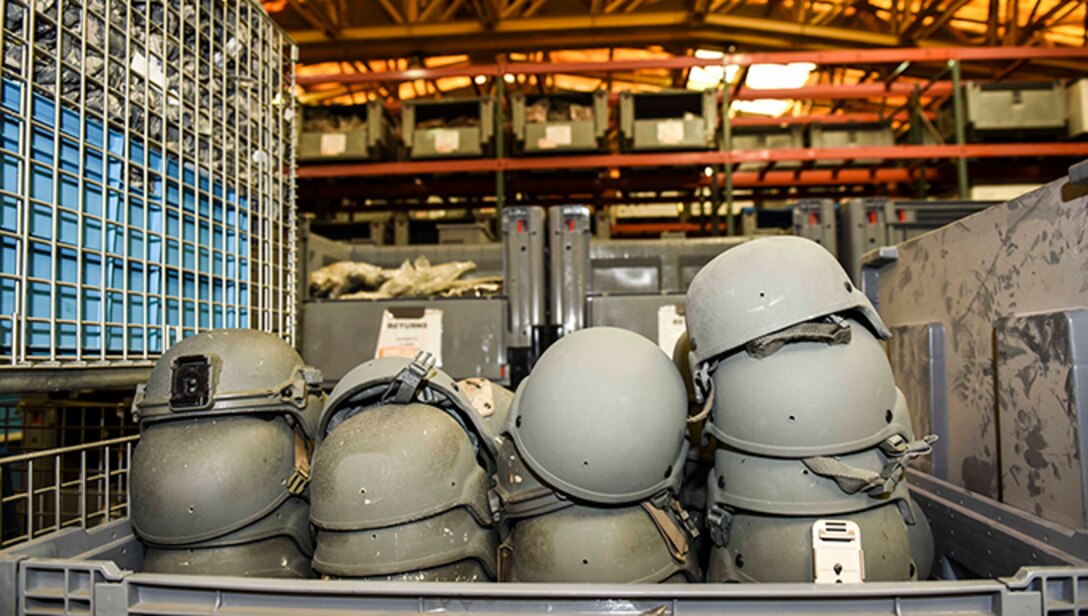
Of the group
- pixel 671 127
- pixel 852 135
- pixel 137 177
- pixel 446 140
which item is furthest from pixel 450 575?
pixel 852 135

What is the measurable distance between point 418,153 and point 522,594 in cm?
433

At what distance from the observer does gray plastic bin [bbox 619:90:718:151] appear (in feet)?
15.5

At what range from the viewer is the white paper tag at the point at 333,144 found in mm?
4883

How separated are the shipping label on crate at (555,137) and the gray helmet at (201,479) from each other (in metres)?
3.73

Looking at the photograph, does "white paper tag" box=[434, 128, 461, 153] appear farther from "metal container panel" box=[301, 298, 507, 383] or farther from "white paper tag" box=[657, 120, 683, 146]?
"metal container panel" box=[301, 298, 507, 383]

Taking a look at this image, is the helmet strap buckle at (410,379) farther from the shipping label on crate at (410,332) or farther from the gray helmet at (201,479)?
the shipping label on crate at (410,332)

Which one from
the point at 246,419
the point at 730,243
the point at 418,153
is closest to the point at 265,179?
the point at 246,419

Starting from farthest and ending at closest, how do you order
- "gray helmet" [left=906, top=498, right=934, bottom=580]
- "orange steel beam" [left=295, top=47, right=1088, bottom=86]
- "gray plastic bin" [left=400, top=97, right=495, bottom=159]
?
"orange steel beam" [left=295, top=47, right=1088, bottom=86]
"gray plastic bin" [left=400, top=97, right=495, bottom=159]
"gray helmet" [left=906, top=498, right=934, bottom=580]

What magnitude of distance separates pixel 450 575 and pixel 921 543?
973 mm

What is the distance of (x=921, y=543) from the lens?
1303 millimetres

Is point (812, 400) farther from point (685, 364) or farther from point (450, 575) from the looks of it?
point (450, 575)

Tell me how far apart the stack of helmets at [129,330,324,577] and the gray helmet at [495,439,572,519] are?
44 centimetres

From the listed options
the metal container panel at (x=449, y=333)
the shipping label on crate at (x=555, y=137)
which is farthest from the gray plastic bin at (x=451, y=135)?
the metal container panel at (x=449, y=333)

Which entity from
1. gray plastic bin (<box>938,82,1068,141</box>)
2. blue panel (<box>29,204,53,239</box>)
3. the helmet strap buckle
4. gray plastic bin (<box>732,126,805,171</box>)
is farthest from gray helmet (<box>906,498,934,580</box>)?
gray plastic bin (<box>938,82,1068,141</box>)
